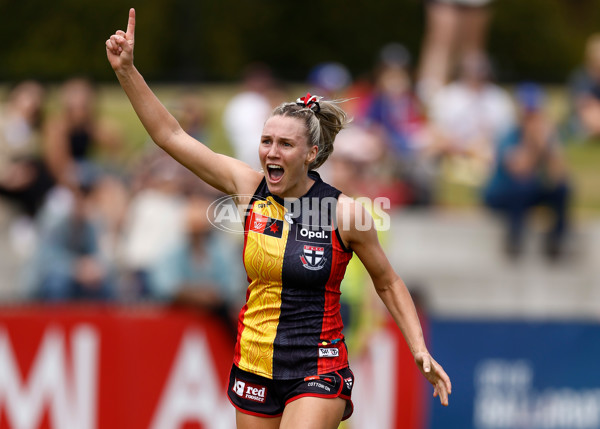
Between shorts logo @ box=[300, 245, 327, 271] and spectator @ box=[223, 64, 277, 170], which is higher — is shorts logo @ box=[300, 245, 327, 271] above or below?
below

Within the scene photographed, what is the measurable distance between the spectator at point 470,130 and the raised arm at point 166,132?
22.0ft

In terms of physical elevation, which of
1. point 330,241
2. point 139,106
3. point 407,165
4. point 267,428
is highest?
point 407,165

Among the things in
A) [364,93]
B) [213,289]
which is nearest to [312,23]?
[364,93]

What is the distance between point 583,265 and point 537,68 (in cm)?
520

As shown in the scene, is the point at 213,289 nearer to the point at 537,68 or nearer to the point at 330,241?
the point at 330,241

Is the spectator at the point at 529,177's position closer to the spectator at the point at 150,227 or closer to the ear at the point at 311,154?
the spectator at the point at 150,227

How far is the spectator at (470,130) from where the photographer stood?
1103cm

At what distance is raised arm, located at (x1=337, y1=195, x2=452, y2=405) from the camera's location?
4.38 metres

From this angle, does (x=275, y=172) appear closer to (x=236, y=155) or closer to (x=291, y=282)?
(x=291, y=282)

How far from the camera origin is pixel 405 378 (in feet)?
28.6

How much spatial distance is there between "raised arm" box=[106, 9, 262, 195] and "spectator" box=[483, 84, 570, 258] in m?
6.01

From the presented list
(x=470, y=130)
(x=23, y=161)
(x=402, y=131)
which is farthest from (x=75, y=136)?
(x=470, y=130)

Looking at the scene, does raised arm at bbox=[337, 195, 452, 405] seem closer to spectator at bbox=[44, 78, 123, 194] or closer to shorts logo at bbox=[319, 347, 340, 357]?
shorts logo at bbox=[319, 347, 340, 357]

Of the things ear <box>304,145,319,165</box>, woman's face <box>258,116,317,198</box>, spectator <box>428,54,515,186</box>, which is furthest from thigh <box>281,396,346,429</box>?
spectator <box>428,54,515,186</box>
